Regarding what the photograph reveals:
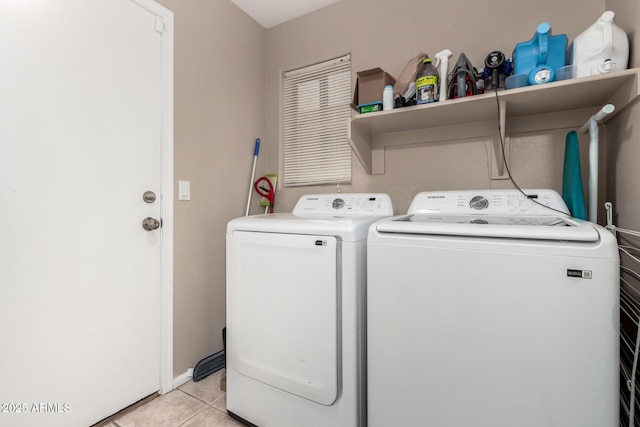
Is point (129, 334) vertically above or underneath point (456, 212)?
underneath

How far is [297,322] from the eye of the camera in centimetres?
125

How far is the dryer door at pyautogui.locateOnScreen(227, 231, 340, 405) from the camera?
117 cm

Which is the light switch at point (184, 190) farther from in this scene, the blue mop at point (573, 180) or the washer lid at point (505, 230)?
the blue mop at point (573, 180)

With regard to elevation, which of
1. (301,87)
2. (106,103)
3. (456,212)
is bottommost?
(456,212)

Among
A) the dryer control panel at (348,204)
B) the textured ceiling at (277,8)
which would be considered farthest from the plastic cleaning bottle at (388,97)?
the textured ceiling at (277,8)

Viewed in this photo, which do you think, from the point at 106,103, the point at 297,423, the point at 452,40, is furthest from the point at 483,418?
the point at 106,103

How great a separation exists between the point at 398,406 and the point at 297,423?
1.63 ft

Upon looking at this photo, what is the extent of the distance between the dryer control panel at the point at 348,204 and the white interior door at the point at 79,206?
872 mm

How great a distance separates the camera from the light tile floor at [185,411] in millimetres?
1429

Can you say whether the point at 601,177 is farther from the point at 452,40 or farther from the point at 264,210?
the point at 264,210

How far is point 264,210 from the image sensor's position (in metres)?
2.45

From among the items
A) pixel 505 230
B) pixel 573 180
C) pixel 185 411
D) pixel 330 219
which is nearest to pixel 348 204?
pixel 330 219

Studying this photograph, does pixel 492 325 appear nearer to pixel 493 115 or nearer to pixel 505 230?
pixel 505 230

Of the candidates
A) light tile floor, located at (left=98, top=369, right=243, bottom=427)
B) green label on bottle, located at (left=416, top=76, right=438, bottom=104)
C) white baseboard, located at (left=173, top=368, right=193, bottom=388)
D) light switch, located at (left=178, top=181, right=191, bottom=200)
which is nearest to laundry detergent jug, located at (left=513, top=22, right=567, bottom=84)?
green label on bottle, located at (left=416, top=76, right=438, bottom=104)
